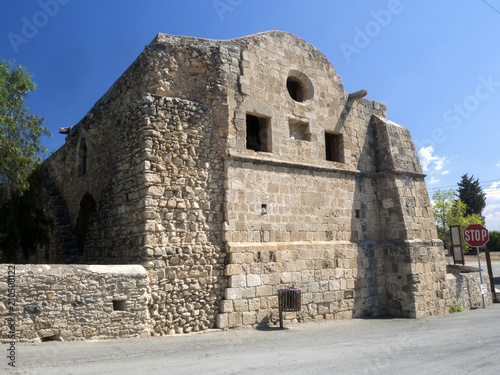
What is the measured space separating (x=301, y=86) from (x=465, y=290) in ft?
25.1

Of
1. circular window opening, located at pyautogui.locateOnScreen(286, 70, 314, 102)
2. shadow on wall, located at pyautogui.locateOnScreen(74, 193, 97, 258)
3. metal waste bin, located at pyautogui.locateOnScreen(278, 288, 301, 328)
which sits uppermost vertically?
circular window opening, located at pyautogui.locateOnScreen(286, 70, 314, 102)

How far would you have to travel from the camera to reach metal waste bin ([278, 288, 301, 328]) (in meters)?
8.34

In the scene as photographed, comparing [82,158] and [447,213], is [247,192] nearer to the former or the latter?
[82,158]

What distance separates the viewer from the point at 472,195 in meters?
41.0

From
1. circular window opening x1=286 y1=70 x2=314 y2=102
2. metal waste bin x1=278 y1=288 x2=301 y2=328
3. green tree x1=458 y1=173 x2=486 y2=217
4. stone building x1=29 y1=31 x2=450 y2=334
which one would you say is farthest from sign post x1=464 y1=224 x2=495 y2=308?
green tree x1=458 y1=173 x2=486 y2=217

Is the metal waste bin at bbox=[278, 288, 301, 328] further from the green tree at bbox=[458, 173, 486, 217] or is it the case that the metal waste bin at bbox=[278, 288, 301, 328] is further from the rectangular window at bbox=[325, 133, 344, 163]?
the green tree at bbox=[458, 173, 486, 217]

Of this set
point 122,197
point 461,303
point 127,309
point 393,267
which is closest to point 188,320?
point 127,309

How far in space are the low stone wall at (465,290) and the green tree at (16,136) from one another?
459 inches

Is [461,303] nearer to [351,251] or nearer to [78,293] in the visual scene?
[351,251]

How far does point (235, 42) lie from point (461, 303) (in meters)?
9.52

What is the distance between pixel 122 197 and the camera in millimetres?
8344

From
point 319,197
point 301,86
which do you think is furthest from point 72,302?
point 301,86

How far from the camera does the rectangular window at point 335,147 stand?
11.0 metres

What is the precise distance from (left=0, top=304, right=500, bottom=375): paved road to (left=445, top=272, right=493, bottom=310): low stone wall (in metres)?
3.41
